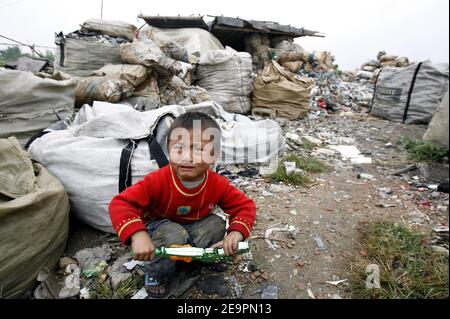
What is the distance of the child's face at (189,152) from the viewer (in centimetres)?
112

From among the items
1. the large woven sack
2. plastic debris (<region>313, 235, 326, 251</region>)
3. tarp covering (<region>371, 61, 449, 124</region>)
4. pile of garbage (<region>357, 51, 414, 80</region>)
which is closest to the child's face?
plastic debris (<region>313, 235, 326, 251</region>)

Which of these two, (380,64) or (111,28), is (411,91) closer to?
(111,28)

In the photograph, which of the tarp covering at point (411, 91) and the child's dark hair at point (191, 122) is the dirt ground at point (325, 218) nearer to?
the child's dark hair at point (191, 122)

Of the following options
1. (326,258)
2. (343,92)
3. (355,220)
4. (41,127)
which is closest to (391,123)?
(343,92)

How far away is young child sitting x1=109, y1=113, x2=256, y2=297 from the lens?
3.60 feet

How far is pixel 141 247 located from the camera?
1039mm

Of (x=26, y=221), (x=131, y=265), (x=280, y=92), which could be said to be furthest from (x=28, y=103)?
(x=280, y=92)

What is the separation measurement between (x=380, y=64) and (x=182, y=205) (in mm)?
10989

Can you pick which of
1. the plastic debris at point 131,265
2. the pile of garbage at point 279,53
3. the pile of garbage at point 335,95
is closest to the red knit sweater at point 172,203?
the plastic debris at point 131,265

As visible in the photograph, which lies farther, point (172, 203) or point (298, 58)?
point (298, 58)

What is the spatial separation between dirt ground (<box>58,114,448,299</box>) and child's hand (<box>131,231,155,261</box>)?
378mm

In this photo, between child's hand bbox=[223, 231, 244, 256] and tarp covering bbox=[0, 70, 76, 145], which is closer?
child's hand bbox=[223, 231, 244, 256]

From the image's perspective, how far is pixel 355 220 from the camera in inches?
76.8

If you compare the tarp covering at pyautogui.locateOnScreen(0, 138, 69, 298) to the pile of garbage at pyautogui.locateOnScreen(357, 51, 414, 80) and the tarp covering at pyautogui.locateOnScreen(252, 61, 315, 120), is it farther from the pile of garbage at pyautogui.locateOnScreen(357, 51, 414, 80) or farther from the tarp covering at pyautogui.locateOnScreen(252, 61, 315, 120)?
the pile of garbage at pyautogui.locateOnScreen(357, 51, 414, 80)
